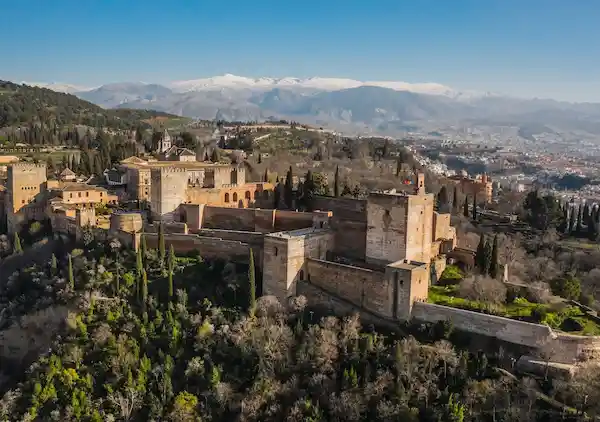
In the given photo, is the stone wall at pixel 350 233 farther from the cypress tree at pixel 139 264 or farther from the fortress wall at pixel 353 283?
the cypress tree at pixel 139 264

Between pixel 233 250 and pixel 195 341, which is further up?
pixel 233 250

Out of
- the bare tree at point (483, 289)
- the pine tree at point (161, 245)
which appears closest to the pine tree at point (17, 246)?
the pine tree at point (161, 245)

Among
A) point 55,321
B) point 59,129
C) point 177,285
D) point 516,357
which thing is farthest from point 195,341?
point 59,129

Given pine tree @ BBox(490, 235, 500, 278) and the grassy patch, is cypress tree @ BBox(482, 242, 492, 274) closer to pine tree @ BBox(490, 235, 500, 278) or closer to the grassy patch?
pine tree @ BBox(490, 235, 500, 278)

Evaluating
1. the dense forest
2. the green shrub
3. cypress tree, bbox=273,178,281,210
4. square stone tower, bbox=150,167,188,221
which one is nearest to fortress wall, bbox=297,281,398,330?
the dense forest

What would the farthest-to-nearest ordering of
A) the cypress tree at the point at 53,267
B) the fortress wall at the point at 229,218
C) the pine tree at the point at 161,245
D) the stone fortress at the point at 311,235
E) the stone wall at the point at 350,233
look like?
the fortress wall at the point at 229,218 → the cypress tree at the point at 53,267 → the pine tree at the point at 161,245 → the stone wall at the point at 350,233 → the stone fortress at the point at 311,235

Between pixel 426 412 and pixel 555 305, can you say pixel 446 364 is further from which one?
pixel 555 305
